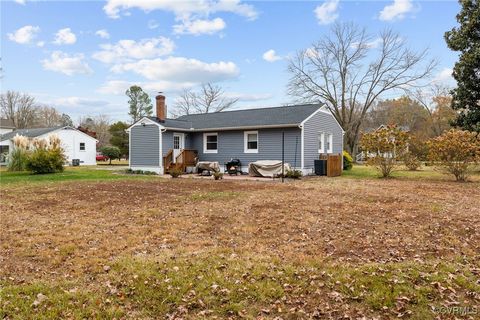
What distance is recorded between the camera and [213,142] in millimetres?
19969

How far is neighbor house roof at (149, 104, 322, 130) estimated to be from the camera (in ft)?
58.0

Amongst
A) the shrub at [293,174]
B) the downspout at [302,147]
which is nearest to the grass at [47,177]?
the shrub at [293,174]

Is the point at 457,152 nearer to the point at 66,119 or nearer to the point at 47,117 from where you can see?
the point at 47,117

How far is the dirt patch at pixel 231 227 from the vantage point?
484cm

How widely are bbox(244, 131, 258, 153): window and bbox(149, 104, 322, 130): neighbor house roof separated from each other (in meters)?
0.56

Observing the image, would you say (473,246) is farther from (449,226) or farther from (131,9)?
(131,9)

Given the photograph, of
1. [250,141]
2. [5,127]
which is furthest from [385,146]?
[5,127]

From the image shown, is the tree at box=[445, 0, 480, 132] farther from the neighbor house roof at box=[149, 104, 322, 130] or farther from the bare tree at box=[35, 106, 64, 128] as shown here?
the bare tree at box=[35, 106, 64, 128]

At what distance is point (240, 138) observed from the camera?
18.8 metres

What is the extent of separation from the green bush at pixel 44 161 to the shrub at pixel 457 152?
1815cm

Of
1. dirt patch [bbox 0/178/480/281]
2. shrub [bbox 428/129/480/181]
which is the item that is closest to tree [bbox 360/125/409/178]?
shrub [bbox 428/129/480/181]

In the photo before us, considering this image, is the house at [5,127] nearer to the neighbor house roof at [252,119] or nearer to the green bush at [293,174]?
the neighbor house roof at [252,119]

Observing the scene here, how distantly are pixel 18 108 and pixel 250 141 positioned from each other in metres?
45.0

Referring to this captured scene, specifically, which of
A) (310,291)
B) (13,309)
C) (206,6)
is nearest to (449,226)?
(310,291)
